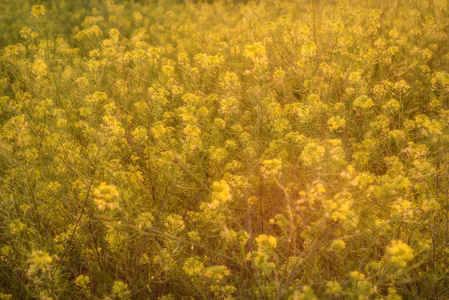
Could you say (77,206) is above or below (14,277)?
above

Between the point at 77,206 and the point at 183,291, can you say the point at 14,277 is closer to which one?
the point at 77,206

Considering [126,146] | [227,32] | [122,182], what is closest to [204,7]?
[227,32]

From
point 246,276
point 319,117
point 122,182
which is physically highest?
point 319,117

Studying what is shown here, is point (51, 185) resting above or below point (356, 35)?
below

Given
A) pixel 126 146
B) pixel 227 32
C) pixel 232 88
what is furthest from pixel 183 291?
pixel 227 32

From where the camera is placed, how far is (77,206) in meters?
2.22

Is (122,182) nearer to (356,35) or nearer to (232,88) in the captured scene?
(232,88)

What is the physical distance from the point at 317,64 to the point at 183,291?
2.56 m

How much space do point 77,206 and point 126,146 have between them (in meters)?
0.86

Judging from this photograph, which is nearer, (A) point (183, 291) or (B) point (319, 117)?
(A) point (183, 291)

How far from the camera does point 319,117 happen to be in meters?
2.82

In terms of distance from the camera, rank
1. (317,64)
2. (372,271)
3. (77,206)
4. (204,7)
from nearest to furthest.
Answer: (372,271) → (77,206) → (317,64) → (204,7)

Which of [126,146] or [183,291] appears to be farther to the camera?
[126,146]

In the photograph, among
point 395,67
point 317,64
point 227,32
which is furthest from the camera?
point 227,32
